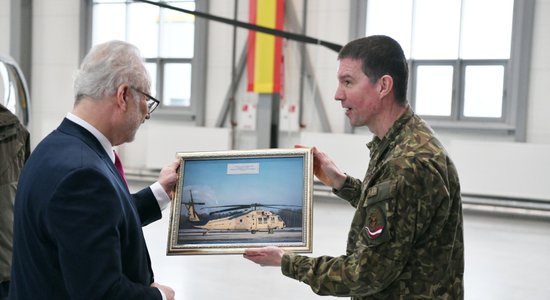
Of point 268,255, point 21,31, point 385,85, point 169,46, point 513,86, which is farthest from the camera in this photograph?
point 21,31

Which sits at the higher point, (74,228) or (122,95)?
(122,95)

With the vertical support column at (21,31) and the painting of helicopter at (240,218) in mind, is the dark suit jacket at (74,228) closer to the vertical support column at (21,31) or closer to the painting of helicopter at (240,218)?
the painting of helicopter at (240,218)

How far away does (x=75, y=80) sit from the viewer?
157 centimetres

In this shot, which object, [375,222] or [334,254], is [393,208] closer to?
[375,222]

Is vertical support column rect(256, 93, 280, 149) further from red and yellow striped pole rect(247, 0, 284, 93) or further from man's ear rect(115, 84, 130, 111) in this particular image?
man's ear rect(115, 84, 130, 111)

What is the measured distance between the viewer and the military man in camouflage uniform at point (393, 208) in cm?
162

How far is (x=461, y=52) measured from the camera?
868 cm

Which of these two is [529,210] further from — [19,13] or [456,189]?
[19,13]

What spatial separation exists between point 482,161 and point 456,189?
23.0 feet

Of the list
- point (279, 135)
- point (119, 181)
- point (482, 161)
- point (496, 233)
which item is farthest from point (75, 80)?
point (279, 135)

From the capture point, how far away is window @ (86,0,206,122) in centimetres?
1057

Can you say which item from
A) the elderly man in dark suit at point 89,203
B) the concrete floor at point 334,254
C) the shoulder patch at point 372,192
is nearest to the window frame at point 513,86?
the concrete floor at point 334,254

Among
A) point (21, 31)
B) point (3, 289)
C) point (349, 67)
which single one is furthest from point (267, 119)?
point (349, 67)

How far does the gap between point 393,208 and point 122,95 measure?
2.65ft
